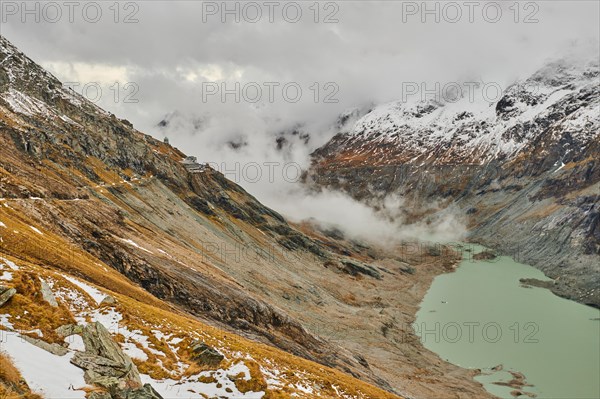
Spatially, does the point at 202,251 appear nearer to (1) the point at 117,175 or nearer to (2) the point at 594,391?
(1) the point at 117,175

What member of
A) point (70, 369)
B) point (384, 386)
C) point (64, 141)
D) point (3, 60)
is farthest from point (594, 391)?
point (3, 60)

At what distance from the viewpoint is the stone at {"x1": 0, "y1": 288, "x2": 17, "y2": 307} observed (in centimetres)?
2227

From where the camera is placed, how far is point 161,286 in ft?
192

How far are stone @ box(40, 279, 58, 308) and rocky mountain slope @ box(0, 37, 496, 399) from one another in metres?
0.10

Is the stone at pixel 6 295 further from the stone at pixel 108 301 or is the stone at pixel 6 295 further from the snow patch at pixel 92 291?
the snow patch at pixel 92 291

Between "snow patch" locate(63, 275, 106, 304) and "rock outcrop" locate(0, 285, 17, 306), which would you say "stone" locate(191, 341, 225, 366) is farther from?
"rock outcrop" locate(0, 285, 17, 306)

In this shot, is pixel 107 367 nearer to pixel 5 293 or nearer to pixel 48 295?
pixel 5 293

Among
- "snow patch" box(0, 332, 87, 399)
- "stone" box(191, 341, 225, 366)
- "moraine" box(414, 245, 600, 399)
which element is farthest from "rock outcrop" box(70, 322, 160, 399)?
"moraine" box(414, 245, 600, 399)

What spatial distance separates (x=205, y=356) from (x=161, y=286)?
3359cm

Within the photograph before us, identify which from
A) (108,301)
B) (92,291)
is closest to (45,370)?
(108,301)

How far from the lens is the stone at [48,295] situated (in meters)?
25.2

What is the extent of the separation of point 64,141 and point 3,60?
36733mm

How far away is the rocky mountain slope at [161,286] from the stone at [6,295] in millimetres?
161

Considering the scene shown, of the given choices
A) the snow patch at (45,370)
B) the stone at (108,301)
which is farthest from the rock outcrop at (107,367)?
the stone at (108,301)
